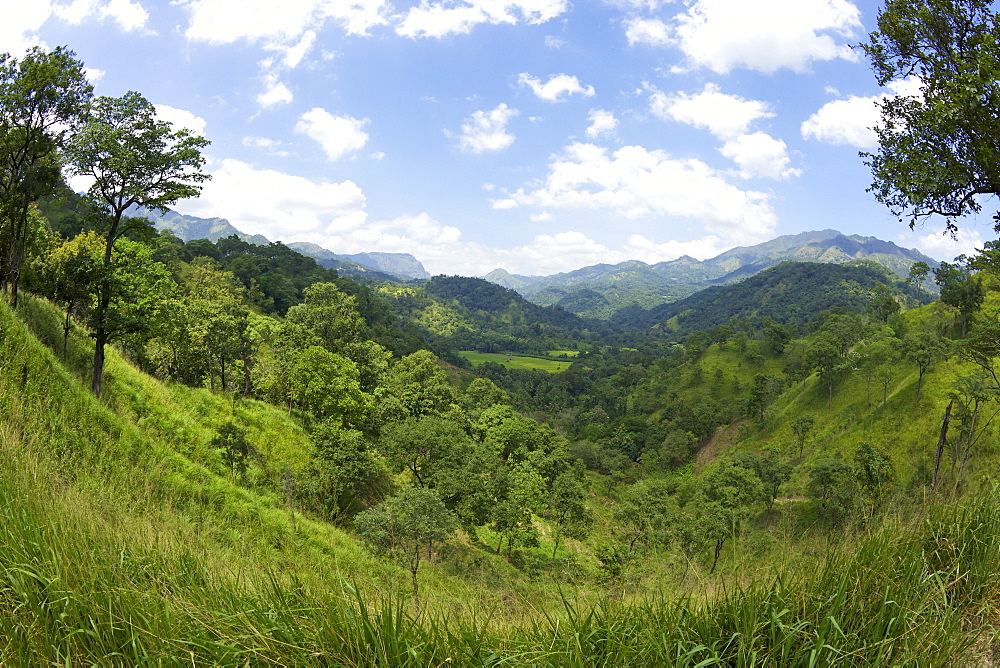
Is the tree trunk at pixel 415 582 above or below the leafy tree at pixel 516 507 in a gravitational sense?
above

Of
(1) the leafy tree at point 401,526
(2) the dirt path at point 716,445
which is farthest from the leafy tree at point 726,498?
(2) the dirt path at point 716,445

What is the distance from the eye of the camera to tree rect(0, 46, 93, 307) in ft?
43.8

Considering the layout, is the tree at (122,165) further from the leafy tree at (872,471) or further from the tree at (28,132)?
the leafy tree at (872,471)

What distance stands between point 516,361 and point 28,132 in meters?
165

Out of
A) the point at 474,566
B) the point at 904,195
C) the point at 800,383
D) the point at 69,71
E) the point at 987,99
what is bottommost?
the point at 474,566

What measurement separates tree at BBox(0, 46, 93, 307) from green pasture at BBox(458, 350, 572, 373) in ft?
470

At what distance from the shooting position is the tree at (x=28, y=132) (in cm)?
1336

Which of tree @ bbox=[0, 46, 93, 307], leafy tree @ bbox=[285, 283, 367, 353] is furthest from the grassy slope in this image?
leafy tree @ bbox=[285, 283, 367, 353]

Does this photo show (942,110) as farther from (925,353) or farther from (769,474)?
(925,353)

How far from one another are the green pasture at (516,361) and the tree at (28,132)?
14317 cm

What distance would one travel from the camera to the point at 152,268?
14781mm

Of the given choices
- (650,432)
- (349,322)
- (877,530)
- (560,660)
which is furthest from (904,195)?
(650,432)

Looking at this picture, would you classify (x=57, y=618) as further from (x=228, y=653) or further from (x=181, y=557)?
(x=228, y=653)

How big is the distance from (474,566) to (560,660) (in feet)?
66.6
